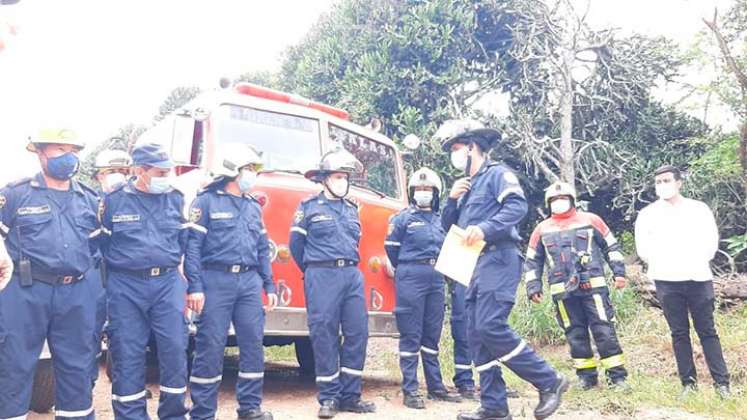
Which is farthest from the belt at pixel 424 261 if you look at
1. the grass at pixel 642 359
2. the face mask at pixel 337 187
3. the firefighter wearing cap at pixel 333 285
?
the grass at pixel 642 359

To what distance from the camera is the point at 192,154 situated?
588cm

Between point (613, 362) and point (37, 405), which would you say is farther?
point (613, 362)

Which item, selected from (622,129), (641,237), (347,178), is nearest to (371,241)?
(347,178)

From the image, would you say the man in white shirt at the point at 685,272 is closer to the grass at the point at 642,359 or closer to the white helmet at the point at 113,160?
the grass at the point at 642,359

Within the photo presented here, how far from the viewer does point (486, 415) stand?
471cm

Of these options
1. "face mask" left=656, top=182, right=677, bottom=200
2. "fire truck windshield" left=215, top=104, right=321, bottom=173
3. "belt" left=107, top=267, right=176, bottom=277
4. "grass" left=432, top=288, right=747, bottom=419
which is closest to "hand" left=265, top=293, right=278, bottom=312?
"belt" left=107, top=267, right=176, bottom=277

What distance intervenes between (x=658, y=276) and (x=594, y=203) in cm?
650

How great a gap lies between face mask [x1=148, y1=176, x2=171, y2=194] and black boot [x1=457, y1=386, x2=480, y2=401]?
3.00 metres

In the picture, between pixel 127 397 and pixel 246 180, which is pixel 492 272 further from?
pixel 127 397

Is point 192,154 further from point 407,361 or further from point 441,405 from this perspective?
point 441,405

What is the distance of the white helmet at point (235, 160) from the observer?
4977mm

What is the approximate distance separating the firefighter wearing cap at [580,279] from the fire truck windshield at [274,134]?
86.5 inches

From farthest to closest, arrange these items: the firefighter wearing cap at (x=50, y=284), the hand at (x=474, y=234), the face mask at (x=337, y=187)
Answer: the face mask at (x=337, y=187)
the hand at (x=474, y=234)
the firefighter wearing cap at (x=50, y=284)

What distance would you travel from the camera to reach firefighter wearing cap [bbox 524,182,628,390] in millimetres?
6031
